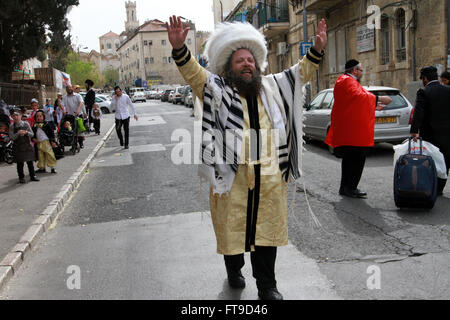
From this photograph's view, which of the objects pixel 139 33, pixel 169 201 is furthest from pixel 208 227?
pixel 139 33

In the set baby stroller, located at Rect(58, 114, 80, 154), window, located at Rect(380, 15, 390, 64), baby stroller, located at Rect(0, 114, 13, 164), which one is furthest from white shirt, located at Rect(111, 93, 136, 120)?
window, located at Rect(380, 15, 390, 64)

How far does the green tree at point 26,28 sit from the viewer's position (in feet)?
55.1

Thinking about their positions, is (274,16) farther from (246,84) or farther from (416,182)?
(246,84)

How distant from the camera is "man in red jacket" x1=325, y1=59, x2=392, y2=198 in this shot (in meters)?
6.67

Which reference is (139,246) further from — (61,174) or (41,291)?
(61,174)

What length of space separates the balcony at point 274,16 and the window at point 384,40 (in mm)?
12024

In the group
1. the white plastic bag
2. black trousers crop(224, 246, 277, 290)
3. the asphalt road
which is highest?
the white plastic bag

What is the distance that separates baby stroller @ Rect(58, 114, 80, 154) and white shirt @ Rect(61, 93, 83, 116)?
18.1 inches

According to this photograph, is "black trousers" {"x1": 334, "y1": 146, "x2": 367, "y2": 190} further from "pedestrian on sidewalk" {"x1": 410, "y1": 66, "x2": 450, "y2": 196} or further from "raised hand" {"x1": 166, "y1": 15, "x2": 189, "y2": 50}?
"raised hand" {"x1": 166, "y1": 15, "x2": 189, "y2": 50}

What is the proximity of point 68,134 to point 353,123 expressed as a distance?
8.35 m

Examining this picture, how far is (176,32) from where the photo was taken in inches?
128

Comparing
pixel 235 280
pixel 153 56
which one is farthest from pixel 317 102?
pixel 153 56

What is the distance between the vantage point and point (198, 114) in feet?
11.7

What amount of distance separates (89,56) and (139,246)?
14870 centimetres
